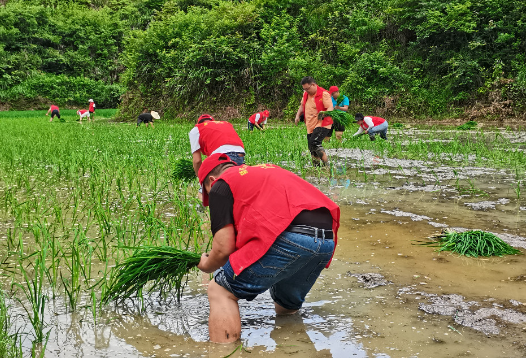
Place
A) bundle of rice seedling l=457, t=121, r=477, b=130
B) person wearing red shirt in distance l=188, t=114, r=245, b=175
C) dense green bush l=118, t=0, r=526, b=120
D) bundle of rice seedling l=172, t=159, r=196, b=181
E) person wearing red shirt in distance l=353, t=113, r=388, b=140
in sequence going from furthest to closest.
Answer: dense green bush l=118, t=0, r=526, b=120 → bundle of rice seedling l=457, t=121, r=477, b=130 → person wearing red shirt in distance l=353, t=113, r=388, b=140 → bundle of rice seedling l=172, t=159, r=196, b=181 → person wearing red shirt in distance l=188, t=114, r=245, b=175

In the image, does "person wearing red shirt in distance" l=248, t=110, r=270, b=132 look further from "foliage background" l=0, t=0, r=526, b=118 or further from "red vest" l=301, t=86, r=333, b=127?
"red vest" l=301, t=86, r=333, b=127

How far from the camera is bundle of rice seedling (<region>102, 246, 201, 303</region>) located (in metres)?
2.61

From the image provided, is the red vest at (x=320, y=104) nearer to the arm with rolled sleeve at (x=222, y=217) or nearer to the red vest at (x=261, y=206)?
the red vest at (x=261, y=206)

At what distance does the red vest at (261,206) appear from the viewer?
2.21m

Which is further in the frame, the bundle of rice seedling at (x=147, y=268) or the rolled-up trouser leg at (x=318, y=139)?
the rolled-up trouser leg at (x=318, y=139)

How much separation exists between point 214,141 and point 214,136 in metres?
0.06

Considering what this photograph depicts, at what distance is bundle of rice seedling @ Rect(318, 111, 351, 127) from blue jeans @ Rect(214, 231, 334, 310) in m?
5.22

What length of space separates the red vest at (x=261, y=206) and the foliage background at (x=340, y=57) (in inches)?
600

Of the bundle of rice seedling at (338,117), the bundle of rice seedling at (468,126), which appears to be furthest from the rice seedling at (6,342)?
the bundle of rice seedling at (468,126)

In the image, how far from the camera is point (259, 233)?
2.22 metres

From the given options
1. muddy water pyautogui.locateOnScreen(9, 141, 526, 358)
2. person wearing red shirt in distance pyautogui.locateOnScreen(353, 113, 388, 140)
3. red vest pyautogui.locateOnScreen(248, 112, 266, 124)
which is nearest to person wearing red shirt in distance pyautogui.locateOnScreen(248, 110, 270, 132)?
red vest pyautogui.locateOnScreen(248, 112, 266, 124)

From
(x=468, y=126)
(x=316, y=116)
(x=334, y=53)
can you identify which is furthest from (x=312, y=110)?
(x=334, y=53)

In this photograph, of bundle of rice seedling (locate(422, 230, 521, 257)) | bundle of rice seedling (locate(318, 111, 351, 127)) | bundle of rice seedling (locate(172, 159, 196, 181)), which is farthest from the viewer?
bundle of rice seedling (locate(318, 111, 351, 127))

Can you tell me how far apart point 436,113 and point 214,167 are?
1560 centimetres
